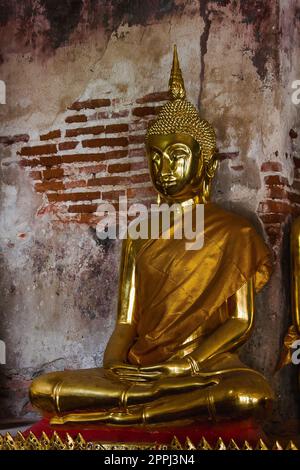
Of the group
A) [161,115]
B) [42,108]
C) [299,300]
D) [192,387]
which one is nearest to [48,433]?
[192,387]

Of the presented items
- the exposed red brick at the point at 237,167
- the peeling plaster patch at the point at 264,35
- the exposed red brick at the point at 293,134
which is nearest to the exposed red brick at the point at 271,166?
the exposed red brick at the point at 237,167

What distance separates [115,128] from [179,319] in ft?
4.14

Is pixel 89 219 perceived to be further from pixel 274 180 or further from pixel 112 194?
pixel 274 180

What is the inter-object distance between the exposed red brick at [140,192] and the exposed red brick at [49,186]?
0.41m

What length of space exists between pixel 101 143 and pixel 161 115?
1.89 ft

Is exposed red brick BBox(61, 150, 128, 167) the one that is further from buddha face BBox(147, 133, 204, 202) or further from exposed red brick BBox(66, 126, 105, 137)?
Result: buddha face BBox(147, 133, 204, 202)

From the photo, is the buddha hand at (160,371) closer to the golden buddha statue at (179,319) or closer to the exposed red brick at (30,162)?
the golden buddha statue at (179,319)

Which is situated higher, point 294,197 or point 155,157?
point 155,157

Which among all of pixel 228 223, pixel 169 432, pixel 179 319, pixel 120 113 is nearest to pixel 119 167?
pixel 120 113

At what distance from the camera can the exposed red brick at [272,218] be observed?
451 cm

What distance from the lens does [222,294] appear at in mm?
4188

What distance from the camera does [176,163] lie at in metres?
4.43

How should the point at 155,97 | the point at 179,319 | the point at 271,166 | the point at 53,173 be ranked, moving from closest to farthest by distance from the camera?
1. the point at 179,319
2. the point at 271,166
3. the point at 155,97
4. the point at 53,173

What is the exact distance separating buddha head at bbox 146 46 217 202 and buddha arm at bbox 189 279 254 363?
0.59 metres
